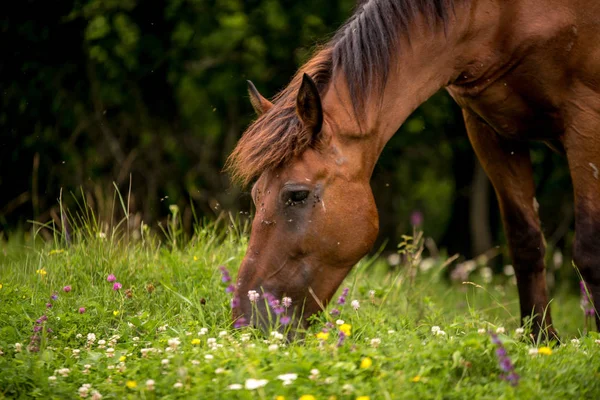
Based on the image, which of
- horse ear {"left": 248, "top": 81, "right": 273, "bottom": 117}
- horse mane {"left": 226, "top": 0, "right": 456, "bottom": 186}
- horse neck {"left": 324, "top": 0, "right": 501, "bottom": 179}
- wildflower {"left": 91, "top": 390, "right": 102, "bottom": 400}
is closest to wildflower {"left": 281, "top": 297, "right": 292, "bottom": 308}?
horse mane {"left": 226, "top": 0, "right": 456, "bottom": 186}

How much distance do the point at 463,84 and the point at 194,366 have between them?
2.45 m

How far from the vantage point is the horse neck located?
4023 millimetres

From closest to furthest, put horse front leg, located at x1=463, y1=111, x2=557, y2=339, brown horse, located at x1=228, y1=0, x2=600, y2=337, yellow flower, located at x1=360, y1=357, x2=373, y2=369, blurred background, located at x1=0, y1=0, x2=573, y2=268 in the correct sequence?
yellow flower, located at x1=360, y1=357, x2=373, y2=369
brown horse, located at x1=228, y1=0, x2=600, y2=337
horse front leg, located at x1=463, y1=111, x2=557, y2=339
blurred background, located at x1=0, y1=0, x2=573, y2=268

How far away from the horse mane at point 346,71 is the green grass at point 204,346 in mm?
877

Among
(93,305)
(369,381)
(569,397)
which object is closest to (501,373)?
(569,397)

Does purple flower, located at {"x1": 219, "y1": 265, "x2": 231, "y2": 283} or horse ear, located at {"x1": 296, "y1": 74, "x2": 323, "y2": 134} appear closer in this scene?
horse ear, located at {"x1": 296, "y1": 74, "x2": 323, "y2": 134}

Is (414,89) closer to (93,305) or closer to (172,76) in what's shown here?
(93,305)

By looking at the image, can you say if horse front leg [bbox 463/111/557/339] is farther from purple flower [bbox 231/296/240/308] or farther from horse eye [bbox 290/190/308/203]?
purple flower [bbox 231/296/240/308]

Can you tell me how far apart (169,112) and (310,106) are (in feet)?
26.3

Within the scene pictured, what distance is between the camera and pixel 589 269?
162 inches

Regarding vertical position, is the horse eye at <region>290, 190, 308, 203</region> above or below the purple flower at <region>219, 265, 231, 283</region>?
above

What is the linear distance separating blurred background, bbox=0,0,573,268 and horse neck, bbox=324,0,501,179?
14.5ft

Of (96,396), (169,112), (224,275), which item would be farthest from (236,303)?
(169,112)

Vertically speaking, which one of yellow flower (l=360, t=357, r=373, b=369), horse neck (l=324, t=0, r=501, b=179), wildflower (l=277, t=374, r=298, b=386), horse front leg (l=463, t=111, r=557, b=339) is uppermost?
horse neck (l=324, t=0, r=501, b=179)
